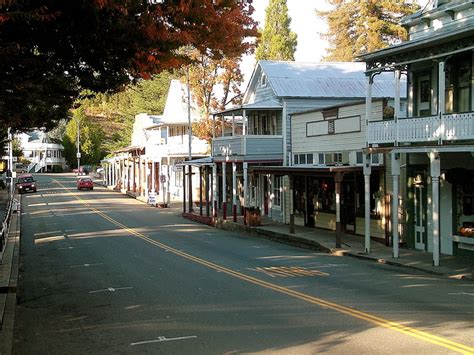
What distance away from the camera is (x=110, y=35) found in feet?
30.6

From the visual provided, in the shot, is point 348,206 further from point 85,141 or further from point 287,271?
point 85,141

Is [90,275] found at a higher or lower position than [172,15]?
lower

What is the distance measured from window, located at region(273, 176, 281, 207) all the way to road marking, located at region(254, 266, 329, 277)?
1558 cm

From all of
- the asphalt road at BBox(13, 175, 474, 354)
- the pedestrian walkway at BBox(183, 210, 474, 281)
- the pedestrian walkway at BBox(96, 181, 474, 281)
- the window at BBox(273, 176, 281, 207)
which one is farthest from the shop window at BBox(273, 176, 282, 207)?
the asphalt road at BBox(13, 175, 474, 354)

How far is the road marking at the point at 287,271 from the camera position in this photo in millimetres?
15688

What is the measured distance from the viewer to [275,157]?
31719mm

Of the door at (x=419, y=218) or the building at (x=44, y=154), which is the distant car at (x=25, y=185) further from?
the building at (x=44, y=154)

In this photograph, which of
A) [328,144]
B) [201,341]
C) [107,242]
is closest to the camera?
[201,341]

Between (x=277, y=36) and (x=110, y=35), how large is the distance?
45.3m

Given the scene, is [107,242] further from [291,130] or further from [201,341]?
[201,341]

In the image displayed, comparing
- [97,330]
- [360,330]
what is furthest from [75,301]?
[360,330]

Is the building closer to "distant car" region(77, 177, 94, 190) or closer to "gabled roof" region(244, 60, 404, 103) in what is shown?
"distant car" region(77, 177, 94, 190)

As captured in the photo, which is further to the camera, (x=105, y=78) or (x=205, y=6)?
(x=105, y=78)

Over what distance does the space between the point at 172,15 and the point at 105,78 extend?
2391 millimetres
